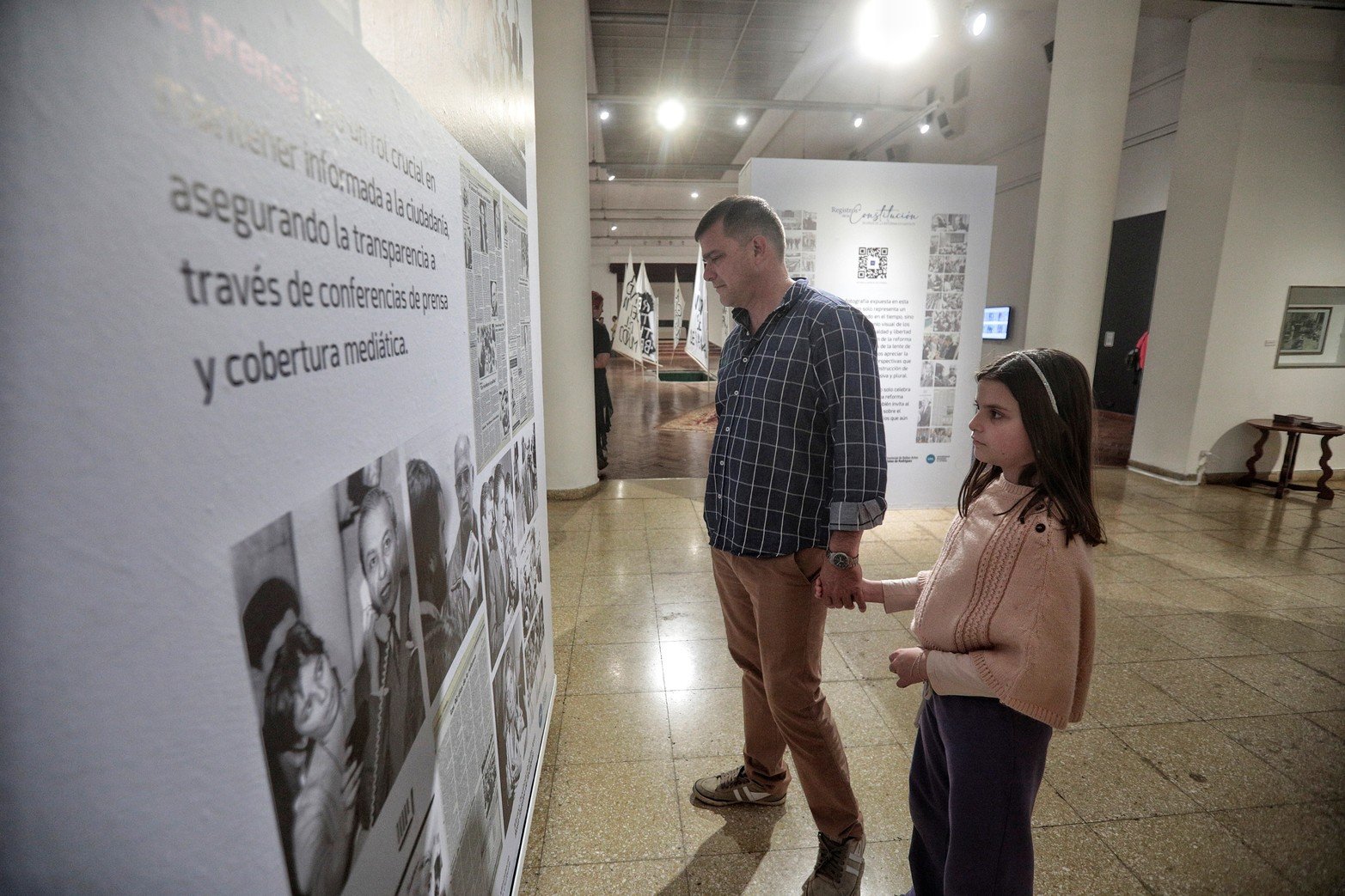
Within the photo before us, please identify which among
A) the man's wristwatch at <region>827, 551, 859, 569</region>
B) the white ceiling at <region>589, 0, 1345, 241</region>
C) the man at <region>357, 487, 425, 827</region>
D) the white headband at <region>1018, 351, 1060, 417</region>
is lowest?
the man's wristwatch at <region>827, 551, 859, 569</region>

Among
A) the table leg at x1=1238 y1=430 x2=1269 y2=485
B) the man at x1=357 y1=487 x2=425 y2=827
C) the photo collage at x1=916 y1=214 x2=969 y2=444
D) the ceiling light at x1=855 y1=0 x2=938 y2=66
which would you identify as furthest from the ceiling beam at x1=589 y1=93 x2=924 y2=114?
the man at x1=357 y1=487 x2=425 y2=827

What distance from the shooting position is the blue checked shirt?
1.50 meters

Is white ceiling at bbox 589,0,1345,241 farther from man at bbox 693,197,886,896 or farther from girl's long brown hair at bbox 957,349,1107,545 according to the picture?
girl's long brown hair at bbox 957,349,1107,545

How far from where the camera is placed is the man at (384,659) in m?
0.75

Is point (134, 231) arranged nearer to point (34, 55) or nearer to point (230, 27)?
point (34, 55)

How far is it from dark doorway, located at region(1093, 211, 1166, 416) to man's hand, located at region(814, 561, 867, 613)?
27.0 feet

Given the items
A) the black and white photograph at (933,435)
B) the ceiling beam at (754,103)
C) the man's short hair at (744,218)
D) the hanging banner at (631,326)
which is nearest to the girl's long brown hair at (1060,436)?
the man's short hair at (744,218)

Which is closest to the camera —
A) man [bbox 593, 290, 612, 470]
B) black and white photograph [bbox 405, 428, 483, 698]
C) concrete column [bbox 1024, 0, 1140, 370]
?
black and white photograph [bbox 405, 428, 483, 698]

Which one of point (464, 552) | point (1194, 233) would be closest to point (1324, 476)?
point (1194, 233)

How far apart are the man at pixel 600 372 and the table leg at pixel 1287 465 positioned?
20.9 feet

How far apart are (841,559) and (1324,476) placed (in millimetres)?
6911

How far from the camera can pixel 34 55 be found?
0.34m

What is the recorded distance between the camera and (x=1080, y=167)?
511cm

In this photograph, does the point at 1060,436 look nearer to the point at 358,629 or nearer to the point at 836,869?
the point at 358,629
